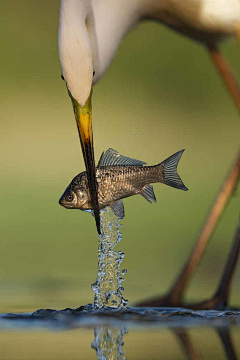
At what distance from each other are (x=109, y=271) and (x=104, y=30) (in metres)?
0.59

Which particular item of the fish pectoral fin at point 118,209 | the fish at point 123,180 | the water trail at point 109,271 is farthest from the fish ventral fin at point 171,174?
the water trail at point 109,271

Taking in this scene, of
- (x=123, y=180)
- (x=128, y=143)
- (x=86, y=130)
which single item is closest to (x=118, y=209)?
(x=123, y=180)

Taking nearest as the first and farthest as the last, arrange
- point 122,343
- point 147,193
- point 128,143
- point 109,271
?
1. point 122,343
2. point 147,193
3. point 109,271
4. point 128,143

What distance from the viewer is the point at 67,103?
7.80ft

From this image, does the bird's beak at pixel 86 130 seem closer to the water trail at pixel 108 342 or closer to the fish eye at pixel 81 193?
the fish eye at pixel 81 193

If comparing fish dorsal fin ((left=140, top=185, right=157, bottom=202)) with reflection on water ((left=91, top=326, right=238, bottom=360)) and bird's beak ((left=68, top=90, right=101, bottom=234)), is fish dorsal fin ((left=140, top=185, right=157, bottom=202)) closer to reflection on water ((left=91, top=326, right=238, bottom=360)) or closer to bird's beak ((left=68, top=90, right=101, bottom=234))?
bird's beak ((left=68, top=90, right=101, bottom=234))

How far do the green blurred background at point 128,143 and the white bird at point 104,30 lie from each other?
328 mm

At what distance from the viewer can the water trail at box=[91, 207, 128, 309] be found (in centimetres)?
162

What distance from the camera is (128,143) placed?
7.57 feet

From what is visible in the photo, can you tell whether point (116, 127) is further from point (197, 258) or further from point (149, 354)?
point (149, 354)

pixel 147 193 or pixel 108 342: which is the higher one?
pixel 147 193

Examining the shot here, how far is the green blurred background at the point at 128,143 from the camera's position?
→ 232 centimetres

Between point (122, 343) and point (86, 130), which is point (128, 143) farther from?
point (122, 343)

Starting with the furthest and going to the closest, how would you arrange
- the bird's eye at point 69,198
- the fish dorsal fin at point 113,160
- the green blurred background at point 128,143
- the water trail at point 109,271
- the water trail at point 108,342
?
the green blurred background at point 128,143
the water trail at point 109,271
the fish dorsal fin at point 113,160
the bird's eye at point 69,198
the water trail at point 108,342
